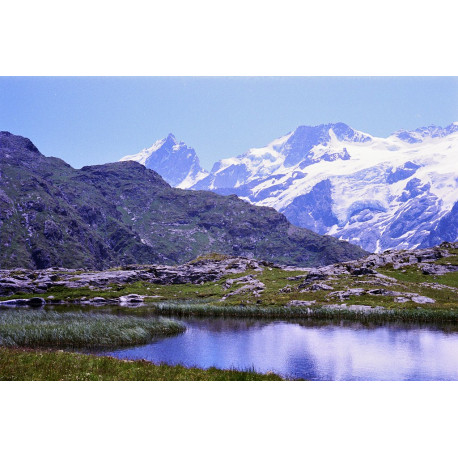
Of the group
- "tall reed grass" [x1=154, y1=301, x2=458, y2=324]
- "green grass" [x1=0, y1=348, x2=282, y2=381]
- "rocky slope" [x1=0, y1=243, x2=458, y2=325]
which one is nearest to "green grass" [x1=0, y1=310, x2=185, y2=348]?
"green grass" [x1=0, y1=348, x2=282, y2=381]

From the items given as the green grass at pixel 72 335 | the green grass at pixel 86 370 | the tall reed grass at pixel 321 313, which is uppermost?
the green grass at pixel 86 370

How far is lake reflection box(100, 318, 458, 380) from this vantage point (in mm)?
44719

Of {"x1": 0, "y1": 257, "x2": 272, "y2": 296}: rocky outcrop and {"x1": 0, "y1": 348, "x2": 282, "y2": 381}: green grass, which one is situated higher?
{"x1": 0, "y1": 348, "x2": 282, "y2": 381}: green grass

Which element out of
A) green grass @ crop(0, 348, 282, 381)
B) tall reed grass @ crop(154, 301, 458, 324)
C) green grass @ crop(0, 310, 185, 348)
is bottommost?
tall reed grass @ crop(154, 301, 458, 324)

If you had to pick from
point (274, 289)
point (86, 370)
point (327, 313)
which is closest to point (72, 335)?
point (86, 370)

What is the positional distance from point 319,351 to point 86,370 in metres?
33.1

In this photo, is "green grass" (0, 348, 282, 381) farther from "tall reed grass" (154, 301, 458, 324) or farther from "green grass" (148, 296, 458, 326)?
"tall reed grass" (154, 301, 458, 324)

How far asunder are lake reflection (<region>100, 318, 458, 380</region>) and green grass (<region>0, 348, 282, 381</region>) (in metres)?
8.26

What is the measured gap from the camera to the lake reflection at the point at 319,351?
44.7m

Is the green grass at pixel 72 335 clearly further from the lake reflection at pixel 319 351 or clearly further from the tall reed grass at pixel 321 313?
the tall reed grass at pixel 321 313

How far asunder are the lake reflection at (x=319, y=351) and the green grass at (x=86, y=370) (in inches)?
325

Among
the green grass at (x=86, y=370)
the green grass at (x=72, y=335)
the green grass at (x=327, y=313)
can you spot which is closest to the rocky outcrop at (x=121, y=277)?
the green grass at (x=327, y=313)
